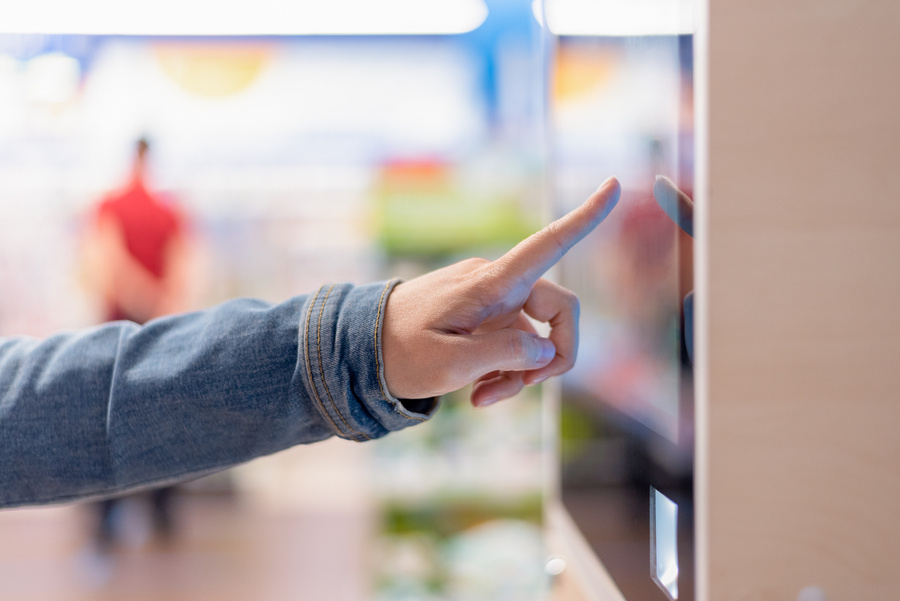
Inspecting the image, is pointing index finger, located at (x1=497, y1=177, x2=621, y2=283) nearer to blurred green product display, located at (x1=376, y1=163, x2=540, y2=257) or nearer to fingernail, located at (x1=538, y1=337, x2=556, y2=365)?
fingernail, located at (x1=538, y1=337, x2=556, y2=365)

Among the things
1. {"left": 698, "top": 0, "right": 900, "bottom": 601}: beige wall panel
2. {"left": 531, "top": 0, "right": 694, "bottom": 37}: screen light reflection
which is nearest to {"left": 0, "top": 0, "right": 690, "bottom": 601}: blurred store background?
{"left": 531, "top": 0, "right": 694, "bottom": 37}: screen light reflection

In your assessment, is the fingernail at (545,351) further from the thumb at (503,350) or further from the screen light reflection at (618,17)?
the screen light reflection at (618,17)

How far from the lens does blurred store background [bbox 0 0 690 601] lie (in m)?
2.16

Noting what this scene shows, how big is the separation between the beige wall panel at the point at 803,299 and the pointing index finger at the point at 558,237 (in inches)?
4.1

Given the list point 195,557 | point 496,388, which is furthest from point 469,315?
point 195,557

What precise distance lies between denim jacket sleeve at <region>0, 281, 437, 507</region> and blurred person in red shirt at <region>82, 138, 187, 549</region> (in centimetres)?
181

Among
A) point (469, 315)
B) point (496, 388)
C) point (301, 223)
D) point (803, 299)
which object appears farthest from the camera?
point (301, 223)

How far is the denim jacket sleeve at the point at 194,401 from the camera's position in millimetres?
603

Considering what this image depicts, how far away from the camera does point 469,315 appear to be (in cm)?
57

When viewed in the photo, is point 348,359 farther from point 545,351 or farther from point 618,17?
point 618,17

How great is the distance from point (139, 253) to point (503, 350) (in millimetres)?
2130

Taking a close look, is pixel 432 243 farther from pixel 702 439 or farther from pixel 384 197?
pixel 702 439

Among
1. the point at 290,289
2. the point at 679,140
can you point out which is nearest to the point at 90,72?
the point at 290,289

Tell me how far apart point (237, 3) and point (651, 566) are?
6.72ft
